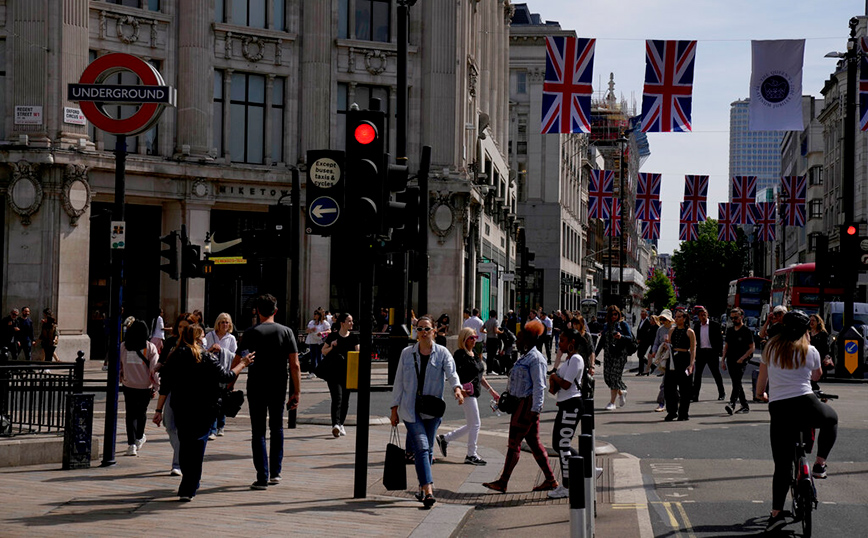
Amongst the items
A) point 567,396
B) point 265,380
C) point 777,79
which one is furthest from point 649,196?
point 265,380

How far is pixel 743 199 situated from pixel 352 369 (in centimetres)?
4695

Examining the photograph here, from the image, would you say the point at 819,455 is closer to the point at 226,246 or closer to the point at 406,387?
the point at 406,387

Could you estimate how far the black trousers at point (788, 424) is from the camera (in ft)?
30.2

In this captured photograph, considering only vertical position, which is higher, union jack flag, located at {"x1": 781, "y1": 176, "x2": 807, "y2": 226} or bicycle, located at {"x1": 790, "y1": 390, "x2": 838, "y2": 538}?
union jack flag, located at {"x1": 781, "y1": 176, "x2": 807, "y2": 226}

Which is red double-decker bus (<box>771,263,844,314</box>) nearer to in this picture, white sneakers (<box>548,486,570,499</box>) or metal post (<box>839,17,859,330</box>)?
metal post (<box>839,17,859,330</box>)

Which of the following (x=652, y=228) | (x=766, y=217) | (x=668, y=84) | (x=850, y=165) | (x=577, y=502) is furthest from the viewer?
(x=652, y=228)

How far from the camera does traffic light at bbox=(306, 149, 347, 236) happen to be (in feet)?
40.1

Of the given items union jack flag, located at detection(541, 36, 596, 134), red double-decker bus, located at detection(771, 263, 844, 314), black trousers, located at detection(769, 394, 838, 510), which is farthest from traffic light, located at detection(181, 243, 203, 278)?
red double-decker bus, located at detection(771, 263, 844, 314)

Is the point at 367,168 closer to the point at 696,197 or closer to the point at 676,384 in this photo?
the point at 676,384

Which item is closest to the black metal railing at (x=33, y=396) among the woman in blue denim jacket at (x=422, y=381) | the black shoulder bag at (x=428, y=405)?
the woman in blue denim jacket at (x=422, y=381)

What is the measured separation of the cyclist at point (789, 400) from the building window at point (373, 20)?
3339 centimetres

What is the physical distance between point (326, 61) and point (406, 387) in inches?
1208

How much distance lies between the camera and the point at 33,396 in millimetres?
12203

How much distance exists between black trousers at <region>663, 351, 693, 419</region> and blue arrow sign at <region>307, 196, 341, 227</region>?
8378mm
